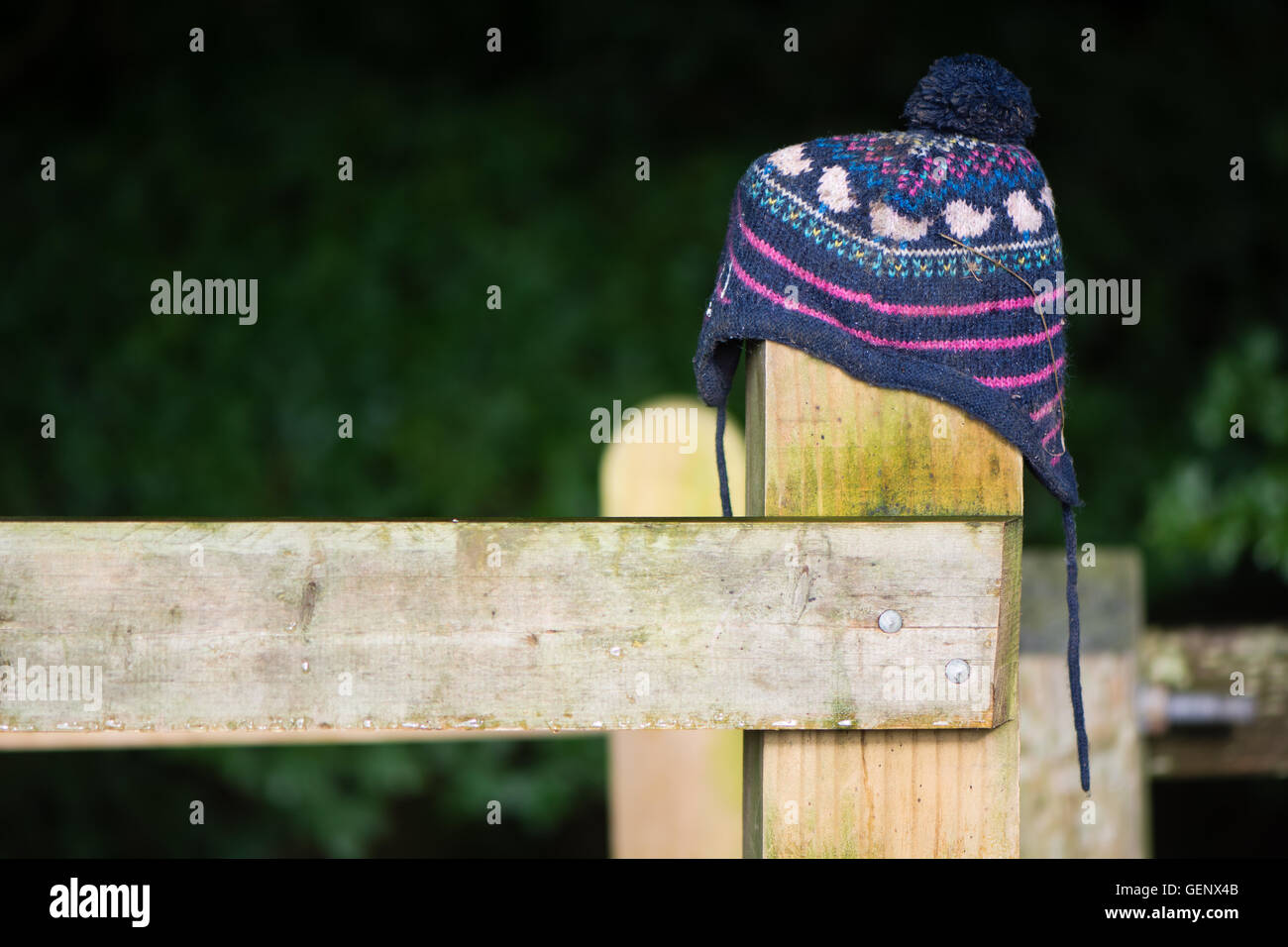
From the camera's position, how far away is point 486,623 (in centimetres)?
92

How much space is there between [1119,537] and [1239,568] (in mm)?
448

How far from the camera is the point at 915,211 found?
0.97m

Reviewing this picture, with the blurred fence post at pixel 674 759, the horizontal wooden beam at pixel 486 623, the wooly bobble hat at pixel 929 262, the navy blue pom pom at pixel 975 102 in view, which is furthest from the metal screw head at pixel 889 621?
the blurred fence post at pixel 674 759

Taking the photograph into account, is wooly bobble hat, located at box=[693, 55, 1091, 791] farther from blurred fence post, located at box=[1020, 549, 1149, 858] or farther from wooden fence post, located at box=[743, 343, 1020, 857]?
blurred fence post, located at box=[1020, 549, 1149, 858]

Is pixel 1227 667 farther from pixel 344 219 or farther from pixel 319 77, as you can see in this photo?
pixel 319 77

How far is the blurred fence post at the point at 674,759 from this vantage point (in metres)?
2.05

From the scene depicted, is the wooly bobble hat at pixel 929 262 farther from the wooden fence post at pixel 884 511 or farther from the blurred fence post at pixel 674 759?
the blurred fence post at pixel 674 759

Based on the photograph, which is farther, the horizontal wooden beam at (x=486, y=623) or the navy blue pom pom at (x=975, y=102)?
the navy blue pom pom at (x=975, y=102)

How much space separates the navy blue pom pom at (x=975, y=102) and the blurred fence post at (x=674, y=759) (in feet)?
3.29

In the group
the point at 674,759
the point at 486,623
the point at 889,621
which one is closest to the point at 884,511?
the point at 889,621

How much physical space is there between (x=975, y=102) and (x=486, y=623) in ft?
1.73

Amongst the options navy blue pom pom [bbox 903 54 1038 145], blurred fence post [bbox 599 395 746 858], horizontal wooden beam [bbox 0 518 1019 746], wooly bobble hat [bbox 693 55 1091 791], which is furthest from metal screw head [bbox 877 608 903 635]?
blurred fence post [bbox 599 395 746 858]

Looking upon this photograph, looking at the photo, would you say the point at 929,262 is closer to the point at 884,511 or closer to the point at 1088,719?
the point at 884,511

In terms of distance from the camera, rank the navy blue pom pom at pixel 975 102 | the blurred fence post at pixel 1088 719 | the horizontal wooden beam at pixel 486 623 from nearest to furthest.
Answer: the horizontal wooden beam at pixel 486 623 → the navy blue pom pom at pixel 975 102 → the blurred fence post at pixel 1088 719
